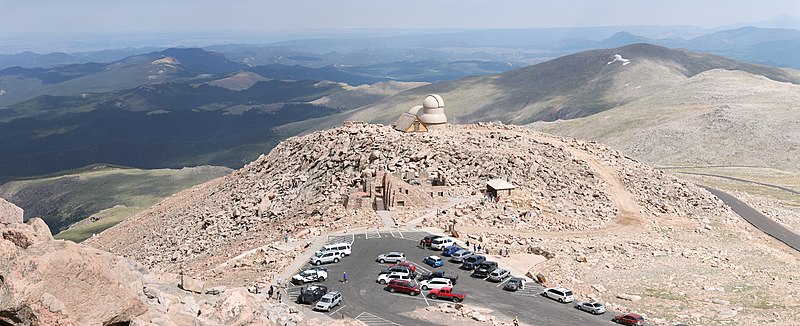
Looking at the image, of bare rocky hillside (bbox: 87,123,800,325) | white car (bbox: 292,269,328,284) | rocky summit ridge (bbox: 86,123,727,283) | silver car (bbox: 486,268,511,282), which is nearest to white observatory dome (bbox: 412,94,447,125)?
rocky summit ridge (bbox: 86,123,727,283)

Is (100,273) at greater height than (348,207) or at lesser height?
greater

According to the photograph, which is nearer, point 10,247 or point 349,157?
point 10,247

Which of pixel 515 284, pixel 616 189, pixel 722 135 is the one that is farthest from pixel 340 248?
pixel 722 135

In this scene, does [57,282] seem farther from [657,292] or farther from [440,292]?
[657,292]

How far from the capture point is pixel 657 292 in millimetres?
45969

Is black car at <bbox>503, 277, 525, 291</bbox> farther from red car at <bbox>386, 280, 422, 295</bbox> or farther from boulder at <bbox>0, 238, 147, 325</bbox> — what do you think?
boulder at <bbox>0, 238, 147, 325</bbox>

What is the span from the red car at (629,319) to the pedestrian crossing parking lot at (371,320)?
44.2ft

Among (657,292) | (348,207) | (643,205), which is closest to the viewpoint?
(657,292)

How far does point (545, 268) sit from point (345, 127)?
1628 inches

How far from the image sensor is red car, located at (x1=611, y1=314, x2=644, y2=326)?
38.2 metres

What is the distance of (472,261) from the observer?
48.1 meters

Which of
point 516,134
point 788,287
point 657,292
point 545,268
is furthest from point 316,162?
point 788,287

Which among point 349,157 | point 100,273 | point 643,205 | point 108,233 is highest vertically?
point 100,273

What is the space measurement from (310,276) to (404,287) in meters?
6.81
